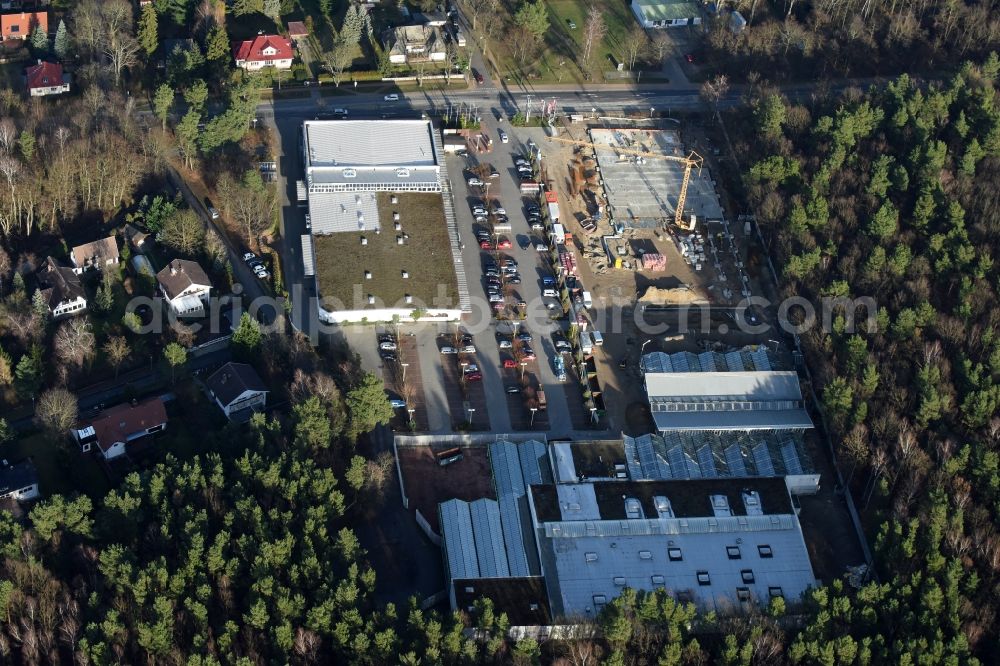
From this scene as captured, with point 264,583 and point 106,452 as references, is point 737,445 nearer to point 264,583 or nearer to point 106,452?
point 264,583

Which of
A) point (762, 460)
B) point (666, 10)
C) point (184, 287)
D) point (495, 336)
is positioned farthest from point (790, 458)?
point (666, 10)

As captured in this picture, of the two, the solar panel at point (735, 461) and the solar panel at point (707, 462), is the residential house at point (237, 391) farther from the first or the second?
Answer: the solar panel at point (735, 461)

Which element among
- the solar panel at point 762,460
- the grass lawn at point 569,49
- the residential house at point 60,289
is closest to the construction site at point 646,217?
the grass lawn at point 569,49

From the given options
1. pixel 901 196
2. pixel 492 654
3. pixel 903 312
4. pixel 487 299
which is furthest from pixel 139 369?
pixel 901 196

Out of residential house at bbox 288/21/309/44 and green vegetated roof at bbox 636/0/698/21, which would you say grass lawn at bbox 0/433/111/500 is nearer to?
residential house at bbox 288/21/309/44

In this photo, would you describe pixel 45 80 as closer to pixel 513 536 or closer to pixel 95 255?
pixel 95 255

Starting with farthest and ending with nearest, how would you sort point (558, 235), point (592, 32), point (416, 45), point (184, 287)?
point (592, 32) < point (416, 45) < point (558, 235) < point (184, 287)
